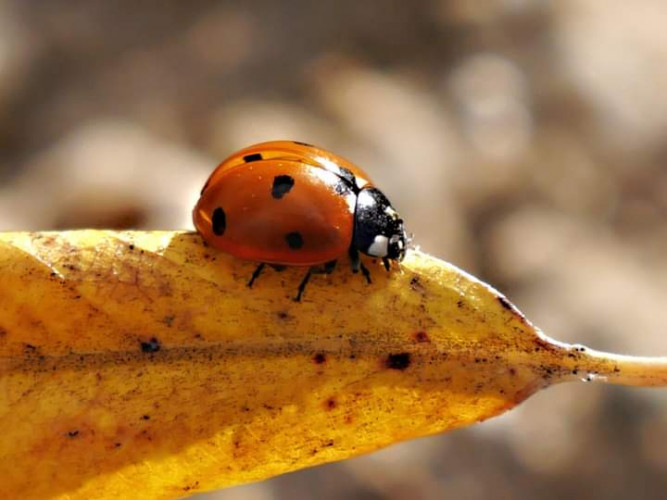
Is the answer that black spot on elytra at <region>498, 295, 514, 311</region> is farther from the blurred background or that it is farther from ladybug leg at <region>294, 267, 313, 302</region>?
the blurred background

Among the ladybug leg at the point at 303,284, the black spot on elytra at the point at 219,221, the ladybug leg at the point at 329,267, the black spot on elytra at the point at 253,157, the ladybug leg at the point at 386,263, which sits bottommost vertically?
the ladybug leg at the point at 303,284

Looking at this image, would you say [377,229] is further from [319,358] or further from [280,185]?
[319,358]

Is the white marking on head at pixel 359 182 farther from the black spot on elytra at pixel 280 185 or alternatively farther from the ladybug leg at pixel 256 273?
the ladybug leg at pixel 256 273

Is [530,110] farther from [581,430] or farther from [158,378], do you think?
[158,378]

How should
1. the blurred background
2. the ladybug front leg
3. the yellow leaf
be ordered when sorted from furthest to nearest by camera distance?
the blurred background, the ladybug front leg, the yellow leaf

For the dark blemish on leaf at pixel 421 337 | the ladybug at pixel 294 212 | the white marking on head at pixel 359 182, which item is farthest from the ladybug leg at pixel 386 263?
the white marking on head at pixel 359 182

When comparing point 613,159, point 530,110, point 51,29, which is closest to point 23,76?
point 51,29

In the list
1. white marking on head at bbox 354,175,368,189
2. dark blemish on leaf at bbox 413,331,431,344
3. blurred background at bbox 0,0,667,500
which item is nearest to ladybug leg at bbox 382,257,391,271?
dark blemish on leaf at bbox 413,331,431,344
